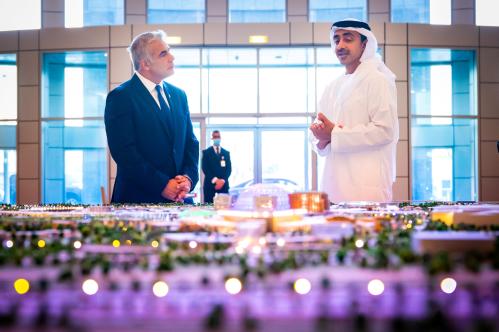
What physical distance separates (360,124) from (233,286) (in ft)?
11.0

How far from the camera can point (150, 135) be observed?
4176mm

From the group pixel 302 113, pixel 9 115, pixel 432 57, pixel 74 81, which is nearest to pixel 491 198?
pixel 432 57

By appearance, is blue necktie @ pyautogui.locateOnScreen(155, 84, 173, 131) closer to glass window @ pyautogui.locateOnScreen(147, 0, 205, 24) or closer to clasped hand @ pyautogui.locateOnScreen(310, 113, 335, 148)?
clasped hand @ pyautogui.locateOnScreen(310, 113, 335, 148)

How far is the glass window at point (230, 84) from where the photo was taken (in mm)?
12656

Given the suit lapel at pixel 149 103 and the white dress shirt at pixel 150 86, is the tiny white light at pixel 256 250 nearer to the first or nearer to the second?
the suit lapel at pixel 149 103

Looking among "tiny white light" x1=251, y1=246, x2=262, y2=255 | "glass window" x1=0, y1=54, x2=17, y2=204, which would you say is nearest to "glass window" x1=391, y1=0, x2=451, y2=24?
"glass window" x1=0, y1=54, x2=17, y2=204

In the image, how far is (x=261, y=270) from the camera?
3.46 feet

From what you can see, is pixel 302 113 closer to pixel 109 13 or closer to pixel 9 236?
pixel 109 13

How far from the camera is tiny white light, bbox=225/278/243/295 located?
3.22 feet

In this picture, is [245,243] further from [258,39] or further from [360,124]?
[258,39]

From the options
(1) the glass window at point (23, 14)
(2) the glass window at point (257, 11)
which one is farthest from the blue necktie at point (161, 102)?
(1) the glass window at point (23, 14)

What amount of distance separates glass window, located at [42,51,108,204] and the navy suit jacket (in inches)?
338

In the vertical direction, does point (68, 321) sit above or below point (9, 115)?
below

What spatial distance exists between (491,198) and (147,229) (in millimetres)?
11993
